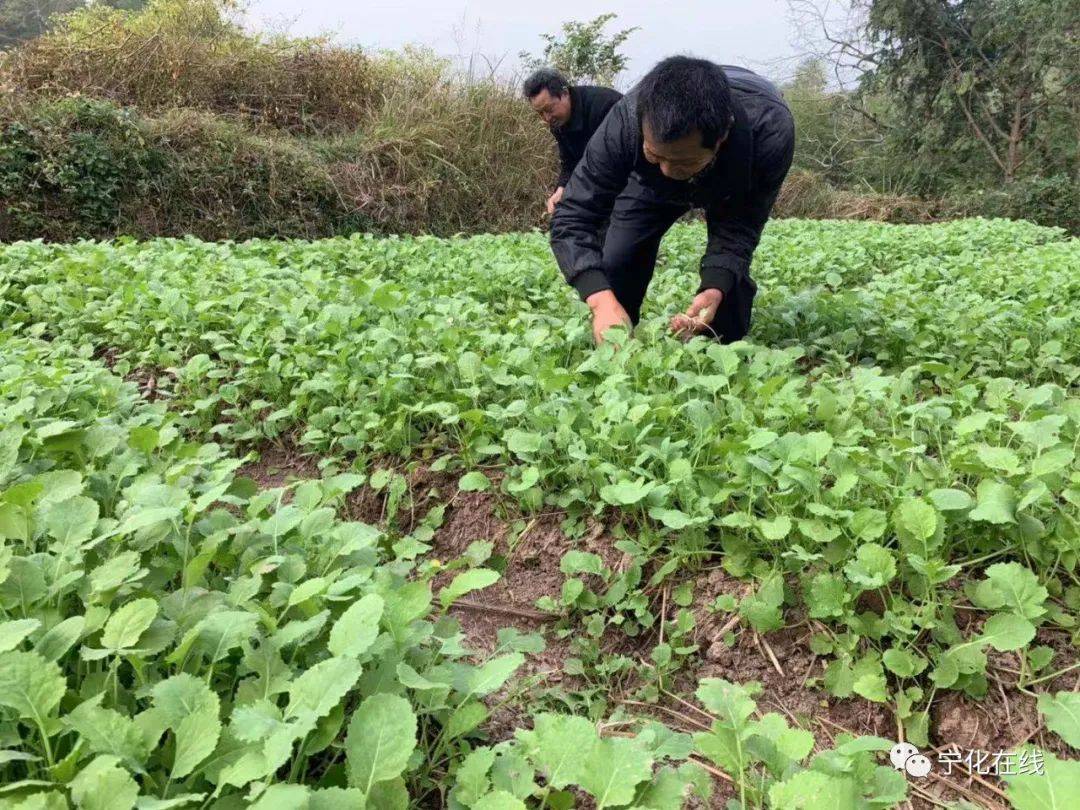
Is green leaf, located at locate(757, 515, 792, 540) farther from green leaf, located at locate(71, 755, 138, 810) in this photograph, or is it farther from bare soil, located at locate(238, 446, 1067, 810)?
green leaf, located at locate(71, 755, 138, 810)

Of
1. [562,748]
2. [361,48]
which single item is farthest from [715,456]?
[361,48]

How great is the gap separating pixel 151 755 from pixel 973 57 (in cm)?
2169

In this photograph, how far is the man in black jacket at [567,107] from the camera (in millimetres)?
5297

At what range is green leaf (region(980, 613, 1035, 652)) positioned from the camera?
1.30 m

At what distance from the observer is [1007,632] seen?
1.32 m

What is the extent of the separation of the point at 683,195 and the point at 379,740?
2901mm

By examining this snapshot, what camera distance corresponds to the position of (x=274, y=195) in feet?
31.0

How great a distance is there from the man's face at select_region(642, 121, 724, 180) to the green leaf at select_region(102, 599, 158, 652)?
2067 mm

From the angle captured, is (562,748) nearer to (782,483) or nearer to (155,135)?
(782,483)

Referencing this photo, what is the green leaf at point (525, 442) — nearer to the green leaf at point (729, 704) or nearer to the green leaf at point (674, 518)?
the green leaf at point (674, 518)

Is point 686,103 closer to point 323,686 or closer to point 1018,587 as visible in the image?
point 1018,587

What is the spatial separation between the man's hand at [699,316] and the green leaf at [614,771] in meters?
2.21

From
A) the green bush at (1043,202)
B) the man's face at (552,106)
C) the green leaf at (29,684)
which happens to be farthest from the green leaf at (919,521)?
the green bush at (1043,202)

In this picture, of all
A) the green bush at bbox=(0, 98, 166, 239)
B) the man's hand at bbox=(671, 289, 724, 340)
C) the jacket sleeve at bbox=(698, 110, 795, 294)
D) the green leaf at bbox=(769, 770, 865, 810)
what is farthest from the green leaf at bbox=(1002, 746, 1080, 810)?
the green bush at bbox=(0, 98, 166, 239)
